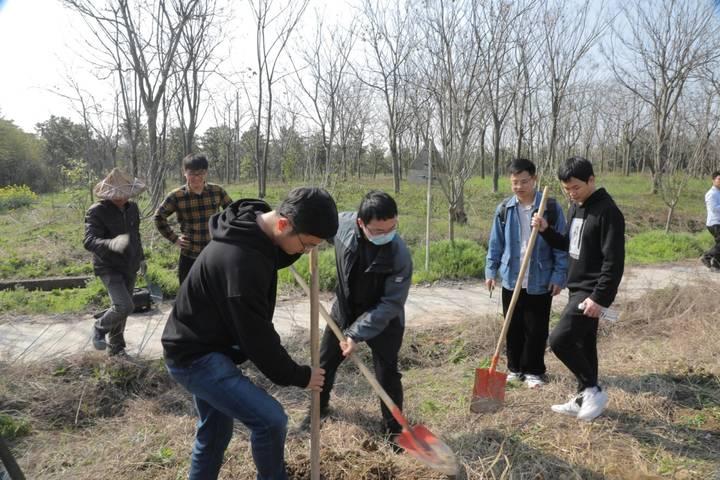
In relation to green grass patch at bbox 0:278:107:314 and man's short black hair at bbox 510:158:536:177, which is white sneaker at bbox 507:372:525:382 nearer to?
man's short black hair at bbox 510:158:536:177

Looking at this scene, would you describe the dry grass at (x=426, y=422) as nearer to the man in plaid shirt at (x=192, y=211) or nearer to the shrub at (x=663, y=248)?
the man in plaid shirt at (x=192, y=211)

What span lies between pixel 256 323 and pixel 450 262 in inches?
248

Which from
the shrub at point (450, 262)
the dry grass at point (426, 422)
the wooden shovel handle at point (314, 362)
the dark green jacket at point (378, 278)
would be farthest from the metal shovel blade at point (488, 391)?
the shrub at point (450, 262)

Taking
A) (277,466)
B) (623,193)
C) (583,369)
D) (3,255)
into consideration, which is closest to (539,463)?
(583,369)

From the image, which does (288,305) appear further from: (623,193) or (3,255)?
(623,193)

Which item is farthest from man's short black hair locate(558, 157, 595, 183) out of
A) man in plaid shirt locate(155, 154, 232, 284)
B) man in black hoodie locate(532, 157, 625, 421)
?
man in plaid shirt locate(155, 154, 232, 284)

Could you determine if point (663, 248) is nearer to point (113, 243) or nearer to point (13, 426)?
point (113, 243)

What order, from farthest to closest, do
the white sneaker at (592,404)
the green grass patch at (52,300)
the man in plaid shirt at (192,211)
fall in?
the green grass patch at (52,300), the man in plaid shirt at (192,211), the white sneaker at (592,404)

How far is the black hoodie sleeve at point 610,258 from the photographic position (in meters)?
2.81

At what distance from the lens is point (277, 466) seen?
1.96 meters

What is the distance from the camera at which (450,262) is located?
773 centimetres

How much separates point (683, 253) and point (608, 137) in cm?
2289

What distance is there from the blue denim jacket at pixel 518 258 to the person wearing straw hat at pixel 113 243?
2.82 metres

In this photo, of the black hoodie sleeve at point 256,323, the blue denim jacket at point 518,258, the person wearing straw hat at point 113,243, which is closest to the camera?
the black hoodie sleeve at point 256,323
